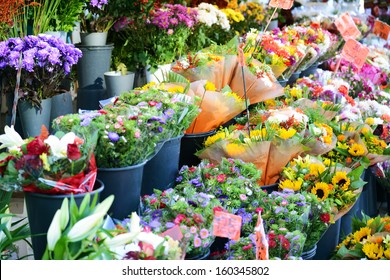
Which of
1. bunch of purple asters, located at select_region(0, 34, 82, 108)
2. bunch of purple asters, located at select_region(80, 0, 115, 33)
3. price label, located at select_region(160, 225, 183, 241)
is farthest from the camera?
bunch of purple asters, located at select_region(80, 0, 115, 33)

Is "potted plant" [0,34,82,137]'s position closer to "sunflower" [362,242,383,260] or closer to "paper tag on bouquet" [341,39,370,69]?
"paper tag on bouquet" [341,39,370,69]

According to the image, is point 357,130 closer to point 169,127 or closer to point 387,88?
point 169,127

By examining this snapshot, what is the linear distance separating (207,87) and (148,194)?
667 millimetres

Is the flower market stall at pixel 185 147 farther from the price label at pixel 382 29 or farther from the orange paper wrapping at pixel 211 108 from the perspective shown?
the price label at pixel 382 29

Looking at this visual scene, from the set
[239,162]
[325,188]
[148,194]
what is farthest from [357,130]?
[148,194]

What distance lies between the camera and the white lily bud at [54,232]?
4.54 ft

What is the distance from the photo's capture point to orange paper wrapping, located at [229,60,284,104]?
3.14 metres

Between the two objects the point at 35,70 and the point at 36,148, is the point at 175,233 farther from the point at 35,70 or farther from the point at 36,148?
the point at 35,70

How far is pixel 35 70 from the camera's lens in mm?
3330

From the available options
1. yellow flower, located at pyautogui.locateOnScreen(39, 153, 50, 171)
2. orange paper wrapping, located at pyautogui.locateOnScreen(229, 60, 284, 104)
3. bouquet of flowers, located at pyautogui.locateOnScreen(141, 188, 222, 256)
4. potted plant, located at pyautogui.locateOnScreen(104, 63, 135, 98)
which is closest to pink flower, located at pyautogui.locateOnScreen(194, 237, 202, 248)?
bouquet of flowers, located at pyautogui.locateOnScreen(141, 188, 222, 256)

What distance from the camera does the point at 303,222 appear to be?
85.3 inches

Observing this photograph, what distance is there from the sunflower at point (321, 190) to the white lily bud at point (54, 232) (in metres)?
1.36

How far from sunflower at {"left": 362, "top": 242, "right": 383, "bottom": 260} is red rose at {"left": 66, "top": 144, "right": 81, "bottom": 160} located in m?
1.22
